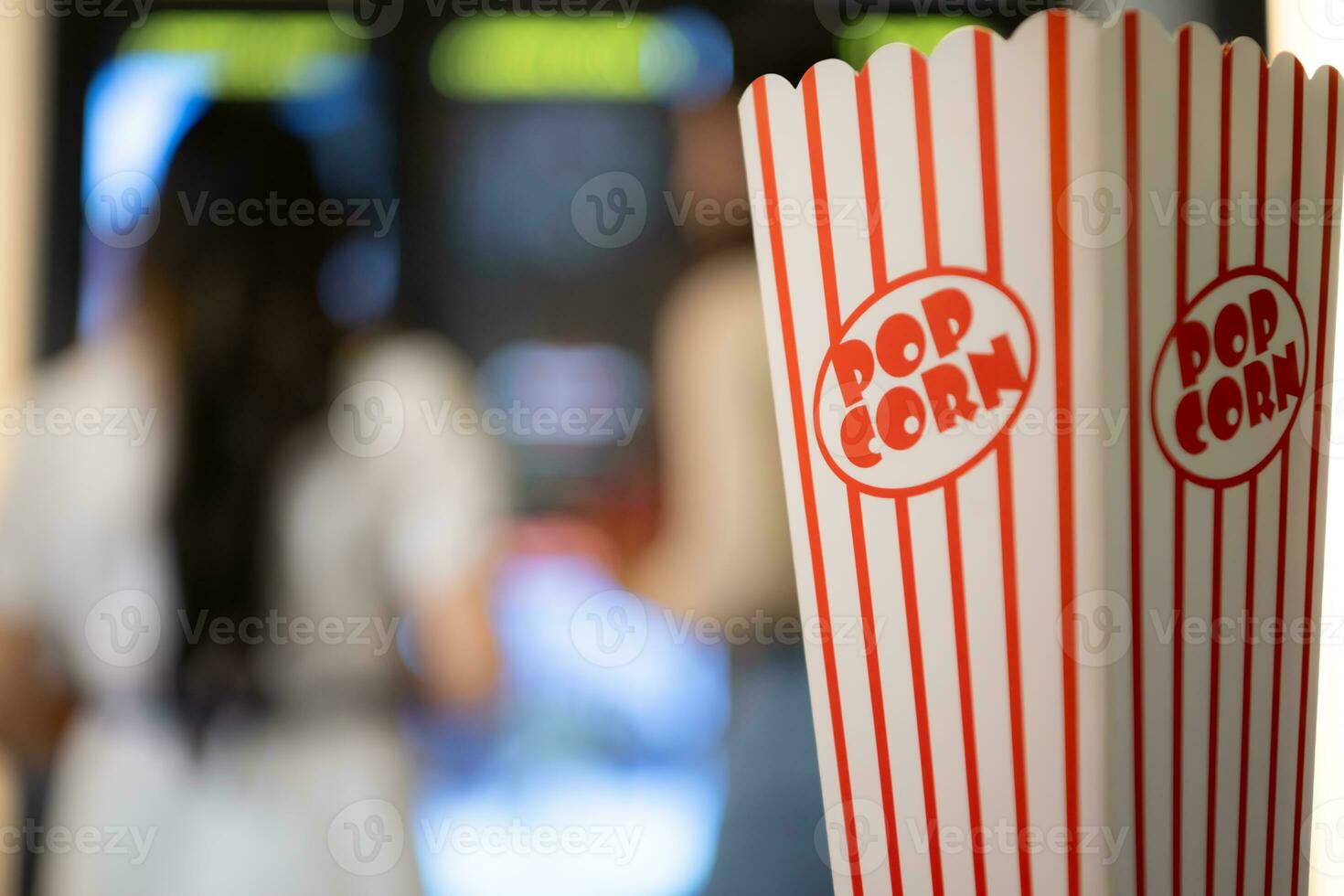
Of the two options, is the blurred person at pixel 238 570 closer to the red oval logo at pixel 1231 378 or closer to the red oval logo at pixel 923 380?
the red oval logo at pixel 923 380

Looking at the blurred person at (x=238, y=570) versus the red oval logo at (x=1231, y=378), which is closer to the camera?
the red oval logo at (x=1231, y=378)

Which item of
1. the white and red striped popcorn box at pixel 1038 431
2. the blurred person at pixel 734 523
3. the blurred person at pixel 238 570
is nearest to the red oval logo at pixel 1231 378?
the white and red striped popcorn box at pixel 1038 431

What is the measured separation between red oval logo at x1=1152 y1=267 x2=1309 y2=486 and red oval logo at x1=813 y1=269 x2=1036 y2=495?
92 mm

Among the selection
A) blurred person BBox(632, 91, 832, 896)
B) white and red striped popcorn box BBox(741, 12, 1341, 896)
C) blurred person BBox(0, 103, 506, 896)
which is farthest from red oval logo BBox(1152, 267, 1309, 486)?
blurred person BBox(0, 103, 506, 896)

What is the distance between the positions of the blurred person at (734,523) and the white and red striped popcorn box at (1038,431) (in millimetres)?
862

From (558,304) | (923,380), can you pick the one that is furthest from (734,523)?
(923,380)

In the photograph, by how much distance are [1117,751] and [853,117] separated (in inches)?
16.3

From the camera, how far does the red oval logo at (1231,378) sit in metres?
0.58

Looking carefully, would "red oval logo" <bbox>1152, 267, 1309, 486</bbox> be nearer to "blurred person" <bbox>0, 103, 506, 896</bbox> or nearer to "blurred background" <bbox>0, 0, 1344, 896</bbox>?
"blurred background" <bbox>0, 0, 1344, 896</bbox>

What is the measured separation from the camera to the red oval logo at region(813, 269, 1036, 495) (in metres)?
0.58

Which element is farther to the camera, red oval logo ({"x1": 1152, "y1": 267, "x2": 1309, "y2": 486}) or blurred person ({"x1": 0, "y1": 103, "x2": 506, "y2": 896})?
blurred person ({"x1": 0, "y1": 103, "x2": 506, "y2": 896})

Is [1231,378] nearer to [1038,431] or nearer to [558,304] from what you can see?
[1038,431]

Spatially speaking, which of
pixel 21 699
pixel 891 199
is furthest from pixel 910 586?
pixel 21 699

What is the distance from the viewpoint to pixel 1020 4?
1519 millimetres
